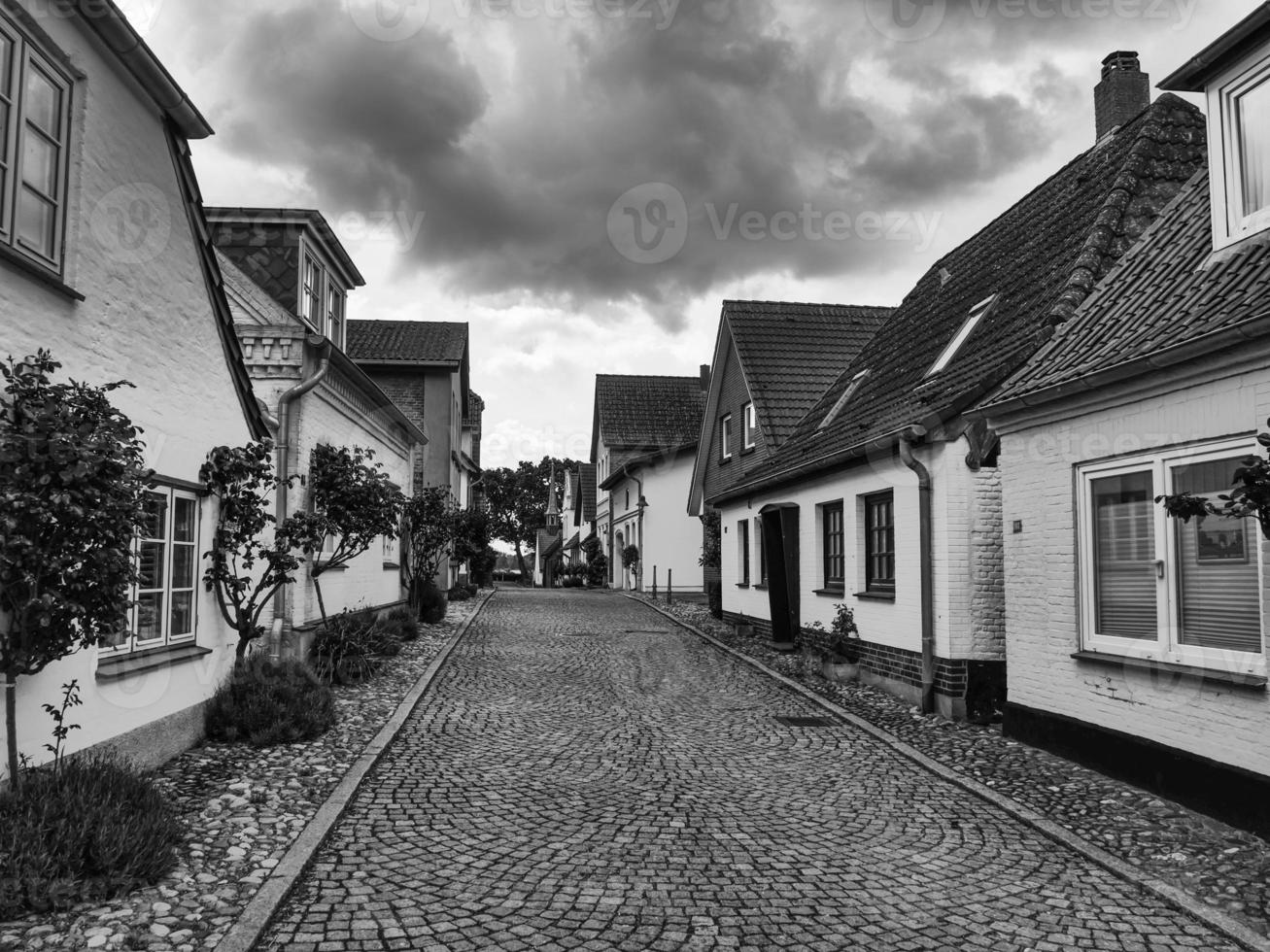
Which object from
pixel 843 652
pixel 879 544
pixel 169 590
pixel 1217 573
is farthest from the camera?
pixel 843 652

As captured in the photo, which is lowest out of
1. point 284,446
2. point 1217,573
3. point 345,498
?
point 1217,573

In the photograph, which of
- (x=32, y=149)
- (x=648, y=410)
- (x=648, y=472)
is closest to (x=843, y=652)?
(x=32, y=149)

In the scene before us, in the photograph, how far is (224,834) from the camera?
5.47m

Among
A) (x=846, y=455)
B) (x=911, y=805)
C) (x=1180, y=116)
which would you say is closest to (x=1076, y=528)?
(x=911, y=805)

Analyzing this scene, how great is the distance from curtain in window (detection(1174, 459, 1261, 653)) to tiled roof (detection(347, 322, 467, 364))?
64.9 ft

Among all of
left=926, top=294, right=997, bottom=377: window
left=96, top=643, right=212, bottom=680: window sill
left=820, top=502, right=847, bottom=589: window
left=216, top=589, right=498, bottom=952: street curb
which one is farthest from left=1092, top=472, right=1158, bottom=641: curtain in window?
left=96, top=643, right=212, bottom=680: window sill

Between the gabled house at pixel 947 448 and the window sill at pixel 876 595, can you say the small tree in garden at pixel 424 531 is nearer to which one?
the gabled house at pixel 947 448

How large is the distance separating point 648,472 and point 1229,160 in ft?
87.4

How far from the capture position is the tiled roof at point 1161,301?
6363mm

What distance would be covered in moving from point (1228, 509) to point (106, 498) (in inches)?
206

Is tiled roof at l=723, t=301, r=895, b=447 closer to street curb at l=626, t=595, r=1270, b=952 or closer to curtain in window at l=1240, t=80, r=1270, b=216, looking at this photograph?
street curb at l=626, t=595, r=1270, b=952

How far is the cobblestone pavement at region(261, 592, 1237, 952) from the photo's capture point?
4.32 metres

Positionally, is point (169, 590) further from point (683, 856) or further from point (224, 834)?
point (683, 856)

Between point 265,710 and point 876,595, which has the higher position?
point 876,595
